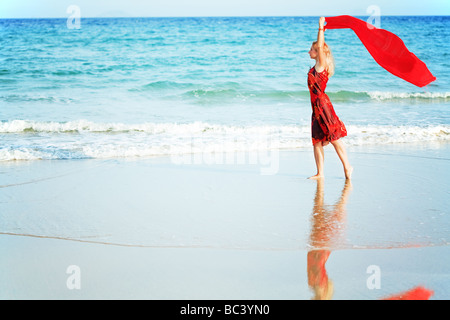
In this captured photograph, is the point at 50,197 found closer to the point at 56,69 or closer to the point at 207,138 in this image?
the point at 207,138

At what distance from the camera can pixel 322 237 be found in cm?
443

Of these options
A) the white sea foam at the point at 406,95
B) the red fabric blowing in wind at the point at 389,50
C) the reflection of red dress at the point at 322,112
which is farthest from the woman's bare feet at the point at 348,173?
the white sea foam at the point at 406,95

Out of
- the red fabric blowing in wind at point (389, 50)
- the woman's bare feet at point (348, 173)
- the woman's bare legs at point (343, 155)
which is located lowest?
the woman's bare feet at point (348, 173)

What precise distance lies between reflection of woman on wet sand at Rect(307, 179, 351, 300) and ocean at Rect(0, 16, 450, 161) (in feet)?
10.3

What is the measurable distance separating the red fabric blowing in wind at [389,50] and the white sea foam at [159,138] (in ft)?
9.06

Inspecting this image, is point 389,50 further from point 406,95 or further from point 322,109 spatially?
point 406,95

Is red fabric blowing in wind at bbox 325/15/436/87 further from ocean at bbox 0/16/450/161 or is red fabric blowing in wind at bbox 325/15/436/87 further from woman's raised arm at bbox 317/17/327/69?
ocean at bbox 0/16/450/161

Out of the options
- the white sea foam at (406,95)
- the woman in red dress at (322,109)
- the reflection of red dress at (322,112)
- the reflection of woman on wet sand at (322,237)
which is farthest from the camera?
the white sea foam at (406,95)

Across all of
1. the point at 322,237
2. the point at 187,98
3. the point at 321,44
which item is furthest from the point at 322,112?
the point at 187,98

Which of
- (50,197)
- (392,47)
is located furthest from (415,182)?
(50,197)

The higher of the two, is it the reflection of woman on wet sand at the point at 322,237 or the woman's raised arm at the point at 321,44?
the woman's raised arm at the point at 321,44

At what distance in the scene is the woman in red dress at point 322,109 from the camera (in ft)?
19.4

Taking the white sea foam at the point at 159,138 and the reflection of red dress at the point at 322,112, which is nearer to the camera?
the reflection of red dress at the point at 322,112

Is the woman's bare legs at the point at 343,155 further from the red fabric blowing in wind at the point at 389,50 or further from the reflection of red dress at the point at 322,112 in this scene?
the red fabric blowing in wind at the point at 389,50
